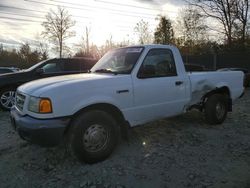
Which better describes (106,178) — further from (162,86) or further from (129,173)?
(162,86)

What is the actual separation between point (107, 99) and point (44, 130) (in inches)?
41.1

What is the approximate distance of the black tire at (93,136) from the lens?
4.05 meters

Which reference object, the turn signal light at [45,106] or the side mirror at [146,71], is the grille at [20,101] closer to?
the turn signal light at [45,106]

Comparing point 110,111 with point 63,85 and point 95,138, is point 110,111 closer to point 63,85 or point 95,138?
point 95,138

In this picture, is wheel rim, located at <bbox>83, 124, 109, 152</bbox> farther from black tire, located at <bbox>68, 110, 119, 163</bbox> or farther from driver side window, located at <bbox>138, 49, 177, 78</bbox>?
driver side window, located at <bbox>138, 49, 177, 78</bbox>

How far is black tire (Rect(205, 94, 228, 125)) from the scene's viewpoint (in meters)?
6.28

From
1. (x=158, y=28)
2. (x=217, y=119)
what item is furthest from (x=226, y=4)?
(x=217, y=119)

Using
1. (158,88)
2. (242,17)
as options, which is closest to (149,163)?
(158,88)

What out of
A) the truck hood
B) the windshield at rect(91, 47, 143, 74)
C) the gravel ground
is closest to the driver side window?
the windshield at rect(91, 47, 143, 74)

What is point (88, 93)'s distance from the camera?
412cm

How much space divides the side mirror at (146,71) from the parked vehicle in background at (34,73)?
491cm

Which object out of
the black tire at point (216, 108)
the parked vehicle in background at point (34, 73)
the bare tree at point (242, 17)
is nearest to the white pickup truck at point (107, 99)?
the black tire at point (216, 108)

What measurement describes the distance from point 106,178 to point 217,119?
11.6 ft

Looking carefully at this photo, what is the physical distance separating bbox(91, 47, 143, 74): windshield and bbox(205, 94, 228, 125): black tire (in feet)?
7.27
